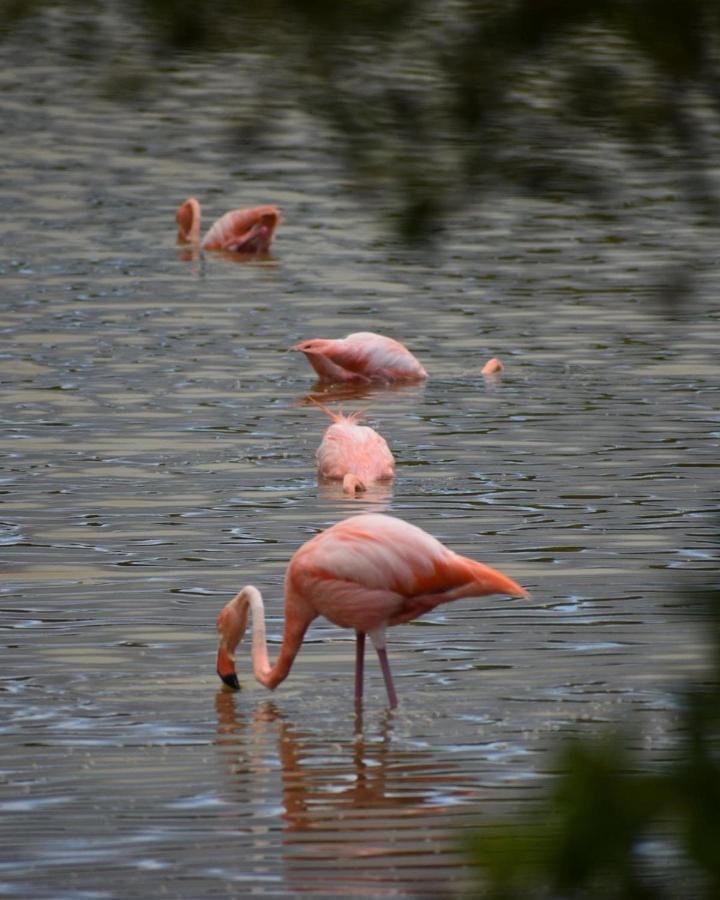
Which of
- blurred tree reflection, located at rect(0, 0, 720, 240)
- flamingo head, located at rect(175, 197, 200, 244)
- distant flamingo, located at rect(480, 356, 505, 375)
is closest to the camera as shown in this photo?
blurred tree reflection, located at rect(0, 0, 720, 240)

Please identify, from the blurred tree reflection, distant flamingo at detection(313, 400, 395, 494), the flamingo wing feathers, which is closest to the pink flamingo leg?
the flamingo wing feathers

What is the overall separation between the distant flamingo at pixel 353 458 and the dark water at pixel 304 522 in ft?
0.47

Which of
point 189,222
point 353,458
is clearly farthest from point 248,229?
point 353,458

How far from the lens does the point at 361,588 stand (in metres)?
6.63

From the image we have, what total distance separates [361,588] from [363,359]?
20.2 feet

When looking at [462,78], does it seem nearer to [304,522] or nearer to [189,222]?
[304,522]

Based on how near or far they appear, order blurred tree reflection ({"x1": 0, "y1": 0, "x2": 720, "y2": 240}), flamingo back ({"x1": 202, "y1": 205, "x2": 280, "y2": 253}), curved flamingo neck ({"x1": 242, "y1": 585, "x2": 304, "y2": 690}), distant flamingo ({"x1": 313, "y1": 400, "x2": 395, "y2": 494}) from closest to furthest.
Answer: blurred tree reflection ({"x1": 0, "y1": 0, "x2": 720, "y2": 240}) < curved flamingo neck ({"x1": 242, "y1": 585, "x2": 304, "y2": 690}) < distant flamingo ({"x1": 313, "y1": 400, "x2": 395, "y2": 494}) < flamingo back ({"x1": 202, "y1": 205, "x2": 280, "y2": 253})

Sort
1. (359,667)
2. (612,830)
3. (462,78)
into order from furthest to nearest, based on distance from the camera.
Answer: (359,667) → (462,78) → (612,830)

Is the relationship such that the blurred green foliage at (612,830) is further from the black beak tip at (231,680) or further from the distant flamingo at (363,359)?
the distant flamingo at (363,359)

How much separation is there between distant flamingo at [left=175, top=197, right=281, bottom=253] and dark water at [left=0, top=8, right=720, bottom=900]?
1.20 ft

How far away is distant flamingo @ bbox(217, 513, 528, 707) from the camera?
21.7 ft

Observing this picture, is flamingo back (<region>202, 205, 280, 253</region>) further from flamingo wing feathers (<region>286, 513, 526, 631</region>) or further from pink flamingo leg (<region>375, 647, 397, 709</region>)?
pink flamingo leg (<region>375, 647, 397, 709</region>)

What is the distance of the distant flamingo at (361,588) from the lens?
6625 millimetres

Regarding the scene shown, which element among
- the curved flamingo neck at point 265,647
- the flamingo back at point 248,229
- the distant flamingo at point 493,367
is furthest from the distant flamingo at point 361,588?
the flamingo back at point 248,229
